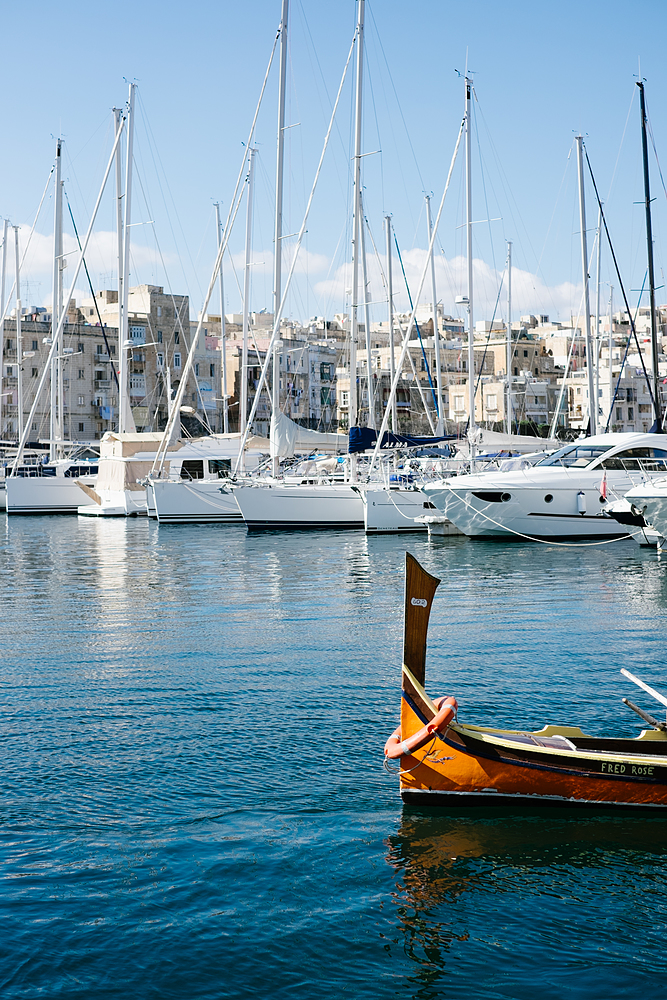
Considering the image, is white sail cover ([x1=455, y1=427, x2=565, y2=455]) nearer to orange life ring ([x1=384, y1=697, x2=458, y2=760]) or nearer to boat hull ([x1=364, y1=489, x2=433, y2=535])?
boat hull ([x1=364, y1=489, x2=433, y2=535])

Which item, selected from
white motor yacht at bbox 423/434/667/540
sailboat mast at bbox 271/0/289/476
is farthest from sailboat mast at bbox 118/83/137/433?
white motor yacht at bbox 423/434/667/540

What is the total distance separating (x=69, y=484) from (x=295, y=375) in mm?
58033

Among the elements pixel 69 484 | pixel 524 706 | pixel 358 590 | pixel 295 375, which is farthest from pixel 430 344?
pixel 524 706

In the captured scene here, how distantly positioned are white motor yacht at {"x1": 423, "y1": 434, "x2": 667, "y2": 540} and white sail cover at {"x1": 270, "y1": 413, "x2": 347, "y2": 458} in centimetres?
751

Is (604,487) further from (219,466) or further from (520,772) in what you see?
(520,772)

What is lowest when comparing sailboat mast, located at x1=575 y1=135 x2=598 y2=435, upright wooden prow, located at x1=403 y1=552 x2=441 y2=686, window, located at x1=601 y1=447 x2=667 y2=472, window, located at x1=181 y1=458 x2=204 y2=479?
upright wooden prow, located at x1=403 y1=552 x2=441 y2=686

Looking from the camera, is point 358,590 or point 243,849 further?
point 358,590

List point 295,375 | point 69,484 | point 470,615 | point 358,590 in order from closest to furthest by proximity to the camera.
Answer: point 470,615, point 358,590, point 69,484, point 295,375

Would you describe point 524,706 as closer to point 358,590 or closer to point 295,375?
point 358,590

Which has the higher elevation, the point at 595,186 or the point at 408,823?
the point at 595,186

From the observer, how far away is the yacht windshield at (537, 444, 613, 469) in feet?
106

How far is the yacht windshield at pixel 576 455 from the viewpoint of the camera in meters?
32.2

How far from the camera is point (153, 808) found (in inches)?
369

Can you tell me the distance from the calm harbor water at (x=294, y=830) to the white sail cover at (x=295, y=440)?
1946 centimetres
